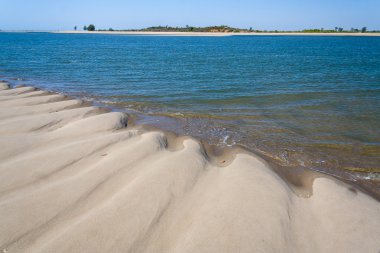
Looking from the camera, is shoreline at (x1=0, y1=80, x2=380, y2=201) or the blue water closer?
shoreline at (x1=0, y1=80, x2=380, y2=201)

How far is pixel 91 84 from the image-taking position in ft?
60.6

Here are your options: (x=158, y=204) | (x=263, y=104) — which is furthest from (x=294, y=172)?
(x=263, y=104)

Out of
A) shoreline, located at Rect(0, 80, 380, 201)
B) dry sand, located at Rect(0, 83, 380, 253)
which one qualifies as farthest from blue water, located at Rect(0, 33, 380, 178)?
dry sand, located at Rect(0, 83, 380, 253)

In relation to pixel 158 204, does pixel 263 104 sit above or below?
below

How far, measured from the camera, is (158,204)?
4.91 metres

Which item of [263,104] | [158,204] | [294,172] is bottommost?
[263,104]

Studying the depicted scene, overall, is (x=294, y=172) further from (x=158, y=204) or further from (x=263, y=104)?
(x=263, y=104)

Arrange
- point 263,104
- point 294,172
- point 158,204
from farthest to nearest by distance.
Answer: point 263,104
point 294,172
point 158,204

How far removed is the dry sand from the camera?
412 centimetres

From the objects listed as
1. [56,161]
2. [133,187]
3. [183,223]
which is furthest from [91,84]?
[183,223]

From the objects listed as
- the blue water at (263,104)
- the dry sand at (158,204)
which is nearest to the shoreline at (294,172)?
the blue water at (263,104)

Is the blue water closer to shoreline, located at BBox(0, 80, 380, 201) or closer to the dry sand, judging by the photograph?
shoreline, located at BBox(0, 80, 380, 201)

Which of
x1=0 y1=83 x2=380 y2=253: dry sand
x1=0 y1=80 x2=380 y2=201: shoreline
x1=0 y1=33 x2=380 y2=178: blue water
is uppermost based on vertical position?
x1=0 y1=83 x2=380 y2=253: dry sand

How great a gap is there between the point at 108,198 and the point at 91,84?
14.8m
